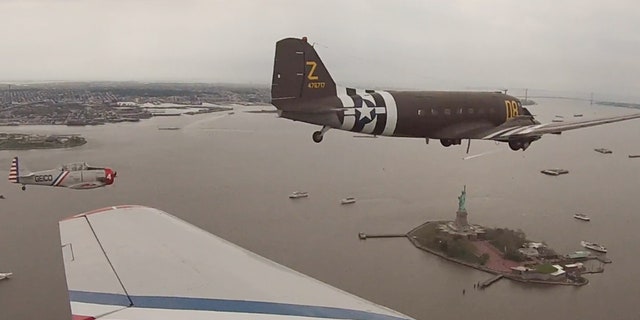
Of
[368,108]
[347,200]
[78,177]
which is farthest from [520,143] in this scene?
[347,200]

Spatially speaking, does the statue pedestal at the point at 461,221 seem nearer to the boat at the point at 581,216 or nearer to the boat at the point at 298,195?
the boat at the point at 581,216

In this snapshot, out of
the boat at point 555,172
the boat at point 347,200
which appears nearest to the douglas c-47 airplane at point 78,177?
the boat at point 347,200

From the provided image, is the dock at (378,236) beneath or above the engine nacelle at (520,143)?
beneath

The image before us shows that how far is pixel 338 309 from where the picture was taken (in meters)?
1.46

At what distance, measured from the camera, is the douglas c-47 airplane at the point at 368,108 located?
3828 mm

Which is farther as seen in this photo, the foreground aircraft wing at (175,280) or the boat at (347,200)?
the boat at (347,200)

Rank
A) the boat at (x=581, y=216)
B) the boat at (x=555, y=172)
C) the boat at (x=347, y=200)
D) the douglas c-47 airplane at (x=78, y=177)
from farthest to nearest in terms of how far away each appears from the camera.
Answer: the boat at (x=555, y=172)
the boat at (x=347, y=200)
the boat at (x=581, y=216)
the douglas c-47 airplane at (x=78, y=177)

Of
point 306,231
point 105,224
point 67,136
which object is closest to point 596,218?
point 306,231

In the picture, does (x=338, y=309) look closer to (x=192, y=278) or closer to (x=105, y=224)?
(x=192, y=278)

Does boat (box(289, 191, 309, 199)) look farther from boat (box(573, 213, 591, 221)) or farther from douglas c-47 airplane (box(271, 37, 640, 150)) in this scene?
douglas c-47 airplane (box(271, 37, 640, 150))

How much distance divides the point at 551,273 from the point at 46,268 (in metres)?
10.1

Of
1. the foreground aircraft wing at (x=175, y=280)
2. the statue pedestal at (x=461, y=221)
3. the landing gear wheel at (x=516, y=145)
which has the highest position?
the landing gear wheel at (x=516, y=145)

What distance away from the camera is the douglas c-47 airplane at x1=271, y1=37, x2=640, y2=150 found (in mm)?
3828

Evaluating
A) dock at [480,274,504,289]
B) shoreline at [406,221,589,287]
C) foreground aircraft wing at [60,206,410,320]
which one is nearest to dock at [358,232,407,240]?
shoreline at [406,221,589,287]
